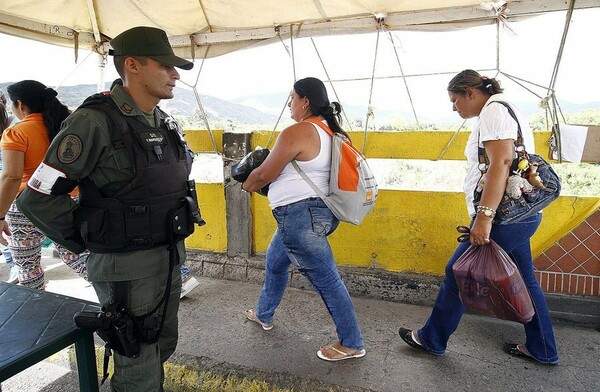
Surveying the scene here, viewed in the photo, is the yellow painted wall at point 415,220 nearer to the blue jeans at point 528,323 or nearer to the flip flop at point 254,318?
the blue jeans at point 528,323

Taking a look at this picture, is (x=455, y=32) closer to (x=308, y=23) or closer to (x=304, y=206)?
(x=308, y=23)

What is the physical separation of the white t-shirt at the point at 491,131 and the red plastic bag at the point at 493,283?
27 centimetres

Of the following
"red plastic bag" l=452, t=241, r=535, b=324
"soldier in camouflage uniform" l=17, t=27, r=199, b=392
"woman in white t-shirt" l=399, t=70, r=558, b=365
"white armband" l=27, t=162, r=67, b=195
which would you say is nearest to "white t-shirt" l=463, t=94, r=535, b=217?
"woman in white t-shirt" l=399, t=70, r=558, b=365

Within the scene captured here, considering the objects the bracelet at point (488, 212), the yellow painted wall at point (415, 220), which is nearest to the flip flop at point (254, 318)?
the yellow painted wall at point (415, 220)

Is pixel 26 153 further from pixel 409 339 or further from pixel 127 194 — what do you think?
pixel 409 339

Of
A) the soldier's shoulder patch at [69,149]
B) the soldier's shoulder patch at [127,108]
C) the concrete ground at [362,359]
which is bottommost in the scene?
the concrete ground at [362,359]

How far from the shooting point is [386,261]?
327 centimetres

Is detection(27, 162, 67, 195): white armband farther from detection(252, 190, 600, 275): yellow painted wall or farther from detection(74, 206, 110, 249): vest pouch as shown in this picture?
detection(252, 190, 600, 275): yellow painted wall

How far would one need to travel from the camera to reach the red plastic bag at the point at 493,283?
2.03 meters

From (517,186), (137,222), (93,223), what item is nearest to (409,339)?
(517,186)

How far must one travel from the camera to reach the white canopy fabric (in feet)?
8.92

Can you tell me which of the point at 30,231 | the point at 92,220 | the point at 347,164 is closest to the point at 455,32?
the point at 347,164

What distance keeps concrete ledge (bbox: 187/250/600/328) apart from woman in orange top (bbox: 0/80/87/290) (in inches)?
48.3

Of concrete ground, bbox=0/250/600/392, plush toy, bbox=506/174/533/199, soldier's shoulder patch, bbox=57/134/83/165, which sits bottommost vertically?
concrete ground, bbox=0/250/600/392
